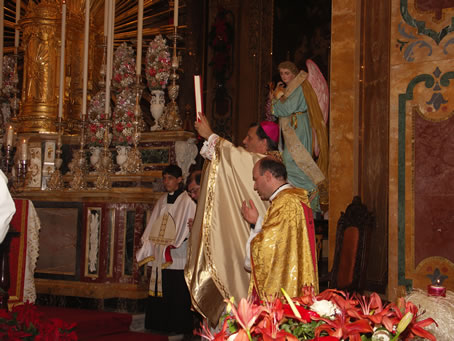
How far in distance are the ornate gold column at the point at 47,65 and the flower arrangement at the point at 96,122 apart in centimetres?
50

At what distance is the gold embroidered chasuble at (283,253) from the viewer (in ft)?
12.4

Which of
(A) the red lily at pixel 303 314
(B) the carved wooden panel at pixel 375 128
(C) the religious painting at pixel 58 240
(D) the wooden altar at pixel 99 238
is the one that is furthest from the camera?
(C) the religious painting at pixel 58 240

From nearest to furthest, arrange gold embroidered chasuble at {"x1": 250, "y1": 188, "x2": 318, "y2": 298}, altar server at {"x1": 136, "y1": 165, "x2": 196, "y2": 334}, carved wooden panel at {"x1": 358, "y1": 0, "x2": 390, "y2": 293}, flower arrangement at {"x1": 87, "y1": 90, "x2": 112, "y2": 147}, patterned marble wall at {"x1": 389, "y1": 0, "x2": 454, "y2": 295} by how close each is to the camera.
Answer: gold embroidered chasuble at {"x1": 250, "y1": 188, "x2": 318, "y2": 298}
patterned marble wall at {"x1": 389, "y1": 0, "x2": 454, "y2": 295}
carved wooden panel at {"x1": 358, "y1": 0, "x2": 390, "y2": 293}
altar server at {"x1": 136, "y1": 165, "x2": 196, "y2": 334}
flower arrangement at {"x1": 87, "y1": 90, "x2": 112, "y2": 147}

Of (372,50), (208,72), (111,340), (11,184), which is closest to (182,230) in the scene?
(111,340)

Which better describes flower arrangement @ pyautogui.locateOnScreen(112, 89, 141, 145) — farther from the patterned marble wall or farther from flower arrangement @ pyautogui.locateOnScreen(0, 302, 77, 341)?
flower arrangement @ pyautogui.locateOnScreen(0, 302, 77, 341)

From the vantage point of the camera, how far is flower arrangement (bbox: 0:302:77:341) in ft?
10.9

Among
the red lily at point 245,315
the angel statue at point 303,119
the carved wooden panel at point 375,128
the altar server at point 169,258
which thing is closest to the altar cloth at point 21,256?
the altar server at point 169,258

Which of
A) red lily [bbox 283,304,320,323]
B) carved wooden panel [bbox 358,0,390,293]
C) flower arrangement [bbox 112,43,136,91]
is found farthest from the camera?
flower arrangement [bbox 112,43,136,91]

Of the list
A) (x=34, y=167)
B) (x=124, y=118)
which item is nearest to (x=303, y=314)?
(x=124, y=118)

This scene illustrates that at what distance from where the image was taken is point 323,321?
1431mm

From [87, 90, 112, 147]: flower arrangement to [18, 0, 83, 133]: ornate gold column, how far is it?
0.50 metres

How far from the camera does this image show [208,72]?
465 inches

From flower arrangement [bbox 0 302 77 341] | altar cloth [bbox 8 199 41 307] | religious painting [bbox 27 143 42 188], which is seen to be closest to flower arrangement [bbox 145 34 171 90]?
religious painting [bbox 27 143 42 188]

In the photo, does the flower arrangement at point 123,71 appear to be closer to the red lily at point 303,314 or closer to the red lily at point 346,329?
the red lily at point 303,314
